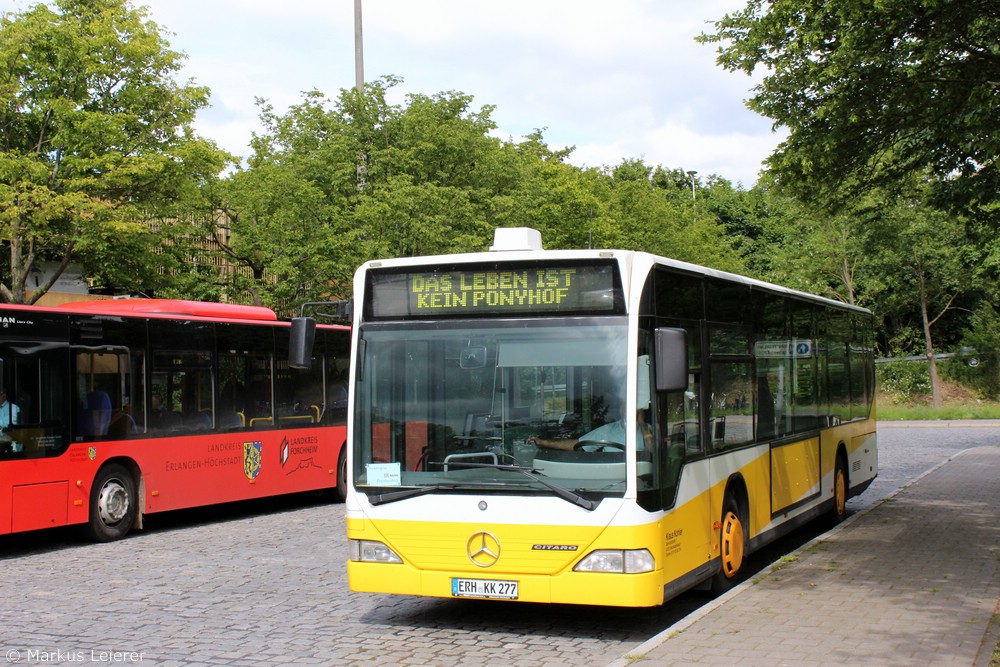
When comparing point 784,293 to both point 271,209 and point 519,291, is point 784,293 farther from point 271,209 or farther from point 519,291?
point 271,209

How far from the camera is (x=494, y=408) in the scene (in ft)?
26.8

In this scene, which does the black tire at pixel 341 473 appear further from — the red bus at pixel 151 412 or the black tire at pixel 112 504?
the black tire at pixel 112 504

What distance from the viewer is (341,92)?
99.0 feet

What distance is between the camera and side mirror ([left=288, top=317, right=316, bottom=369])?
30.0 feet

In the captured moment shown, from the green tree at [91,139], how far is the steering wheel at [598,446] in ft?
55.6

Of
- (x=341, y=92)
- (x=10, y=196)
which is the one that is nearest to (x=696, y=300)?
(x=10, y=196)

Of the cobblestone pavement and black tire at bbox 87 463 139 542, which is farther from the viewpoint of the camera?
black tire at bbox 87 463 139 542

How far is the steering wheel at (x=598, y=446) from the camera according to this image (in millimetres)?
7902

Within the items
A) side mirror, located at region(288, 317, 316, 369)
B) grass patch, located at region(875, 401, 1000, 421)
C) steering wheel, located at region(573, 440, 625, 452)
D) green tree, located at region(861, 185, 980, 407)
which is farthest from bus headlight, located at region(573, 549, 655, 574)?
green tree, located at region(861, 185, 980, 407)

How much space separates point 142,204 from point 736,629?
1956 centimetres

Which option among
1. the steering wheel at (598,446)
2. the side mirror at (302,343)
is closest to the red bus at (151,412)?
the side mirror at (302,343)

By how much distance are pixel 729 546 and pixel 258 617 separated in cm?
399

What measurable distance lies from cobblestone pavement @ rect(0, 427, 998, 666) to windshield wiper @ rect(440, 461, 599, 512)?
1.00 m

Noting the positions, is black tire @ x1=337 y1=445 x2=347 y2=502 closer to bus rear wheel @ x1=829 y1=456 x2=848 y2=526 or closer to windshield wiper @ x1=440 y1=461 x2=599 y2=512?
bus rear wheel @ x1=829 y1=456 x2=848 y2=526
